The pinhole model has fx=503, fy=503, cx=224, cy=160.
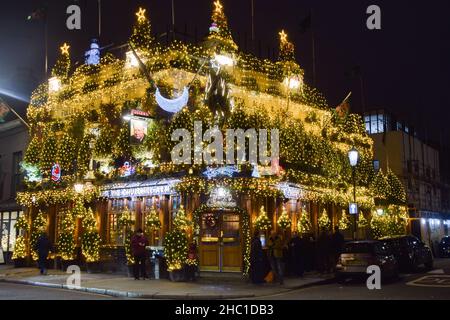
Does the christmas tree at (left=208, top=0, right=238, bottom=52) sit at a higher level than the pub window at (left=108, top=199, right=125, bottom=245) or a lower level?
higher

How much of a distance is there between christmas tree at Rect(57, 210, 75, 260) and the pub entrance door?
6.96 meters

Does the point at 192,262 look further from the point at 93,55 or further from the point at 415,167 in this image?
the point at 415,167

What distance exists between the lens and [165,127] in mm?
21422

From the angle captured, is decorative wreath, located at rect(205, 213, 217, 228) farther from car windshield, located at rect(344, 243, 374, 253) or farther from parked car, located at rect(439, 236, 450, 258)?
parked car, located at rect(439, 236, 450, 258)

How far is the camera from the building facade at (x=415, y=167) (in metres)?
43.3

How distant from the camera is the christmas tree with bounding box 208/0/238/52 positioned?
74.7ft

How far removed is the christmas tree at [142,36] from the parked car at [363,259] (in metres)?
12.6

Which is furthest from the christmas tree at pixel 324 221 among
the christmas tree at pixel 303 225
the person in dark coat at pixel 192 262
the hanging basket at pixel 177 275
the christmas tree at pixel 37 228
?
the christmas tree at pixel 37 228

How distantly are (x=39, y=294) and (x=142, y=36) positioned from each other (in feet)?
41.8

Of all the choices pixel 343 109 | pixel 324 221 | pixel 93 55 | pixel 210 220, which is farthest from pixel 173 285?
pixel 343 109

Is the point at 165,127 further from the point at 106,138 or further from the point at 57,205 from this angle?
the point at 57,205

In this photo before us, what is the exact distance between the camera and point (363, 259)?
17672 millimetres

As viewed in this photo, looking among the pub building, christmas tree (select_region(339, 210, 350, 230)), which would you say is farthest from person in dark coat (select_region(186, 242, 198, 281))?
christmas tree (select_region(339, 210, 350, 230))

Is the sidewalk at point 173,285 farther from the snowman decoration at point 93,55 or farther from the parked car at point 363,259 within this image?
the snowman decoration at point 93,55
